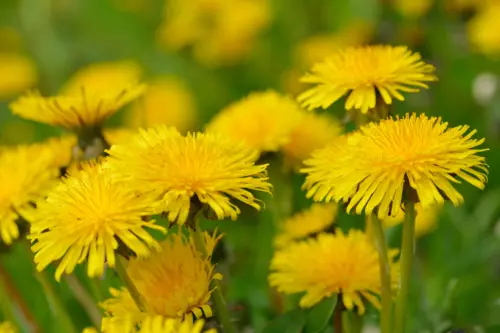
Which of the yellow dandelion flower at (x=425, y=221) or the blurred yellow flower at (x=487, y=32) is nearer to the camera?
the yellow dandelion flower at (x=425, y=221)

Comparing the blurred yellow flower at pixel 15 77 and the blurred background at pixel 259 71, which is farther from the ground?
the blurred yellow flower at pixel 15 77

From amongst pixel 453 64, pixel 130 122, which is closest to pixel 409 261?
pixel 453 64

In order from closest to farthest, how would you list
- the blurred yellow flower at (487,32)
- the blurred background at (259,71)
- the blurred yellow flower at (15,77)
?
the blurred background at (259,71) < the blurred yellow flower at (487,32) < the blurred yellow flower at (15,77)

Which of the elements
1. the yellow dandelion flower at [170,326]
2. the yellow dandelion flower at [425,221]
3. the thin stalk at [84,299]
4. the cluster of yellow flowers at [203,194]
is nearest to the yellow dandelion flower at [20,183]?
the cluster of yellow flowers at [203,194]

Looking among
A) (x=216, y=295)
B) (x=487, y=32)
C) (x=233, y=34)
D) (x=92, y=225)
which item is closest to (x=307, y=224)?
(x=216, y=295)

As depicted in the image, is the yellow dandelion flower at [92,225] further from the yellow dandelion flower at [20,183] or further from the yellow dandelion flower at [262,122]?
the yellow dandelion flower at [262,122]

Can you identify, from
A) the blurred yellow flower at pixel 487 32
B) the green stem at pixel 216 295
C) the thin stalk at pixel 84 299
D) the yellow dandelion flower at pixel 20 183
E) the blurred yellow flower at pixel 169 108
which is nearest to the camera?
the green stem at pixel 216 295

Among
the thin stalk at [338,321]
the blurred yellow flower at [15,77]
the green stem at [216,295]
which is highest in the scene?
the blurred yellow flower at [15,77]

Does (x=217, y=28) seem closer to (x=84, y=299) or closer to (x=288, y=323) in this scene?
(x=84, y=299)
